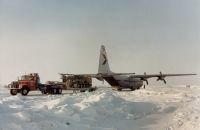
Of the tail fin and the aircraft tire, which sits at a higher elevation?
the tail fin

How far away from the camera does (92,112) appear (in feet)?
58.4

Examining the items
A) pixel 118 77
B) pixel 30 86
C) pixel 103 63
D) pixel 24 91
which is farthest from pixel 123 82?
pixel 24 91

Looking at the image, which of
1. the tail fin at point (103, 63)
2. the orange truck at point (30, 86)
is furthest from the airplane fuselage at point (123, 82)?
the orange truck at point (30, 86)

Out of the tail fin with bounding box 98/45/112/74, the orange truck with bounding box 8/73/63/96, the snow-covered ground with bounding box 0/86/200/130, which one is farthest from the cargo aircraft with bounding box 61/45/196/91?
the snow-covered ground with bounding box 0/86/200/130

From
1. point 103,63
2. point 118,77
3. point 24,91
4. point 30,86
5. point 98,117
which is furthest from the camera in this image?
point 103,63

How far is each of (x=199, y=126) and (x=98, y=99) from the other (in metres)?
7.86

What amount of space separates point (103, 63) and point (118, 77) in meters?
3.79

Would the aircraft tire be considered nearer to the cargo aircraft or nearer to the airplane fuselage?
the cargo aircraft

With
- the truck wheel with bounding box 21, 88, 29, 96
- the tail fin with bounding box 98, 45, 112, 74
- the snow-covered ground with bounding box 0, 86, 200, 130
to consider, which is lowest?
the snow-covered ground with bounding box 0, 86, 200, 130

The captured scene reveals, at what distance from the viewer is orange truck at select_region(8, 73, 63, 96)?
3838 centimetres

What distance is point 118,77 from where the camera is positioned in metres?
51.0

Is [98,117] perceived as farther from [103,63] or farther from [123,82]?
[103,63]

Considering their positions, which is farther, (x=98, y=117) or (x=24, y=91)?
(x=24, y=91)

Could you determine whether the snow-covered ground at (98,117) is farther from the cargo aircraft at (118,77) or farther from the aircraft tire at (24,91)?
the cargo aircraft at (118,77)
